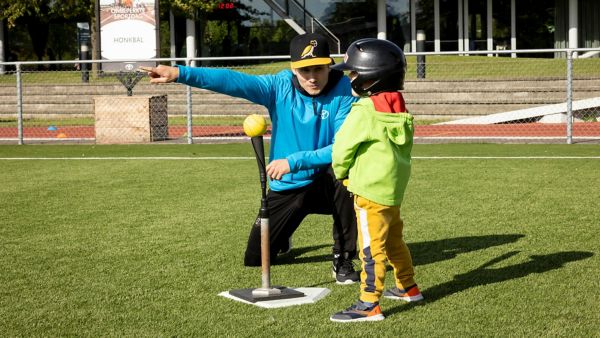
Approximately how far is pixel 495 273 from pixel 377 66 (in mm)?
1876

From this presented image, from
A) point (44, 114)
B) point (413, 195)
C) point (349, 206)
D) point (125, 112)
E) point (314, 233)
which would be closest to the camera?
point (349, 206)

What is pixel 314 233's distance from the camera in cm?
762

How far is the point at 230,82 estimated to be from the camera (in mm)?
5578

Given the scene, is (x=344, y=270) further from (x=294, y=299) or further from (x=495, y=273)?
(x=495, y=273)

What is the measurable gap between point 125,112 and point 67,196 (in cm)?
692

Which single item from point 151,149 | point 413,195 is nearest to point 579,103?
point 151,149

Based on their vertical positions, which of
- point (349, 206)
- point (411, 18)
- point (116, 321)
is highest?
point (411, 18)

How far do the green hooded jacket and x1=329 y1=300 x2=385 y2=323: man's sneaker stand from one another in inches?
22.8

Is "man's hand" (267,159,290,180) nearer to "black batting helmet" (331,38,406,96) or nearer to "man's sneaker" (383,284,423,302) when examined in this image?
"black batting helmet" (331,38,406,96)

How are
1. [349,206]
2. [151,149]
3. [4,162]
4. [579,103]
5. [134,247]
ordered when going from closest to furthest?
[349,206] → [134,247] → [4,162] → [151,149] → [579,103]

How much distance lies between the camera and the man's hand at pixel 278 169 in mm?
5258

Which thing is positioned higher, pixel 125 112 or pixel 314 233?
pixel 125 112

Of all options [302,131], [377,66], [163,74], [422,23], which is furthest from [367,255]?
[422,23]

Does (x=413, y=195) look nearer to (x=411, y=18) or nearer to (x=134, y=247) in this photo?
(x=134, y=247)
